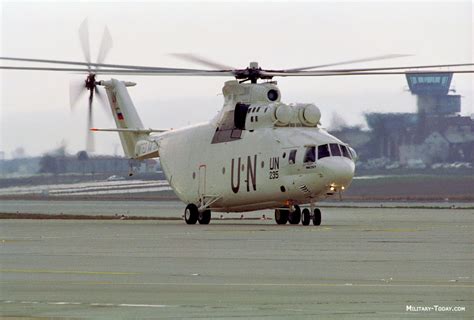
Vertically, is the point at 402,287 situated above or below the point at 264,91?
below

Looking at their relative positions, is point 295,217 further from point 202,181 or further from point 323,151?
point 202,181

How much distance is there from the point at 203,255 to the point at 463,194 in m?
62.6

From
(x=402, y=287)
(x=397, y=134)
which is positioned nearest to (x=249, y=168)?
(x=402, y=287)

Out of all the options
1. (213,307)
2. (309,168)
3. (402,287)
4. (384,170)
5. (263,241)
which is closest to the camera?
(213,307)

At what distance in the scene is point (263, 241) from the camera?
2892 cm

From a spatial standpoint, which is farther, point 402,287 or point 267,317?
point 402,287

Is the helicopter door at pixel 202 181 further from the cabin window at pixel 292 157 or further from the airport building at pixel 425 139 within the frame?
the airport building at pixel 425 139

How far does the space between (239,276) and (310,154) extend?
2172cm

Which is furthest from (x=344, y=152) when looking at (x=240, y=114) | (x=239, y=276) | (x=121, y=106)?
(x=239, y=276)

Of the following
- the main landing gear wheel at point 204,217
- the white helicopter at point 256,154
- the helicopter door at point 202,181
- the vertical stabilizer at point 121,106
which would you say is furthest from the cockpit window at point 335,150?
the vertical stabilizer at point 121,106

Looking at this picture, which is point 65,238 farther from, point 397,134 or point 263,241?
point 397,134

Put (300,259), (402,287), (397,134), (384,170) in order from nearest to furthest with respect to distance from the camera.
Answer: (402,287) → (300,259) → (397,134) → (384,170)

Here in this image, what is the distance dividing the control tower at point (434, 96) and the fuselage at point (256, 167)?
93.4 ft

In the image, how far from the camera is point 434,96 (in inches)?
3322
